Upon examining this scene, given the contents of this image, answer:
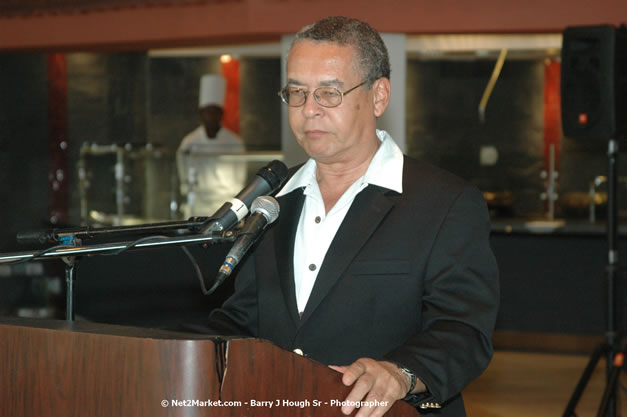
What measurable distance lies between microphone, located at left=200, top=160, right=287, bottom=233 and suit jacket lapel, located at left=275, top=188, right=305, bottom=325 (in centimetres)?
28

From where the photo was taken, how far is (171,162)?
21.1 feet

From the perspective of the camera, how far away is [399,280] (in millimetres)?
1662

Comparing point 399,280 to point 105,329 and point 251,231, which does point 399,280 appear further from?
point 105,329

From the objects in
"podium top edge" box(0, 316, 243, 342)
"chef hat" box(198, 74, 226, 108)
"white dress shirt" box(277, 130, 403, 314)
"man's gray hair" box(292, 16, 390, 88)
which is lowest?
"podium top edge" box(0, 316, 243, 342)

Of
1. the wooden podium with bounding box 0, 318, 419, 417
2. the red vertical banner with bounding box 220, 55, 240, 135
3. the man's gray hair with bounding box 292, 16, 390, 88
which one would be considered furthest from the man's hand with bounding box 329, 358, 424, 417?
the red vertical banner with bounding box 220, 55, 240, 135

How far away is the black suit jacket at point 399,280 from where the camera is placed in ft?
5.30

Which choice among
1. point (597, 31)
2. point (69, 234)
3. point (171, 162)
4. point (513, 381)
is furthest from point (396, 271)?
point (171, 162)

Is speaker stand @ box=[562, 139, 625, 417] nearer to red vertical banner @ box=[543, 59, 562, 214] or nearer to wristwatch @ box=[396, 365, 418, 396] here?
Result: wristwatch @ box=[396, 365, 418, 396]

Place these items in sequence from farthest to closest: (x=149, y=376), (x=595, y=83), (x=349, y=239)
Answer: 1. (x=595, y=83)
2. (x=349, y=239)
3. (x=149, y=376)

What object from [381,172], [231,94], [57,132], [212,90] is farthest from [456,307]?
[57,132]

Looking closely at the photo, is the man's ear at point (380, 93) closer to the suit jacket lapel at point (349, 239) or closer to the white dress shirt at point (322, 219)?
the white dress shirt at point (322, 219)

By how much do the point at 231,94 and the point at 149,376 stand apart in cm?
777

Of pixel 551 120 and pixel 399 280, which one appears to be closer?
pixel 399 280

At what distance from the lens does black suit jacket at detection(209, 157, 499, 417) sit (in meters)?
1.61
